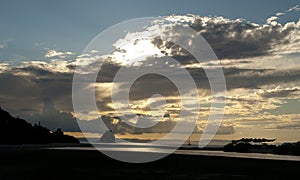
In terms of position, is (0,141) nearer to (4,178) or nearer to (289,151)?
(289,151)

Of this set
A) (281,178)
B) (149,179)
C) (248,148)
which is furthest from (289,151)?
(149,179)

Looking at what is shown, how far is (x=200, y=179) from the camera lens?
130 ft

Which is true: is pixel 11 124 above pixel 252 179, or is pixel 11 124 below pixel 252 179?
above

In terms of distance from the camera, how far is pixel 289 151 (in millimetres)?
153625

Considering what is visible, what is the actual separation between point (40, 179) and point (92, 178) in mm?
4758

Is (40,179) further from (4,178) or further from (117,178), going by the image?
(117,178)

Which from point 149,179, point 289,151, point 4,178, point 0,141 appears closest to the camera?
point 4,178

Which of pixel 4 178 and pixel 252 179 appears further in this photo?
pixel 252 179

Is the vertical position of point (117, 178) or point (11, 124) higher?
point (11, 124)

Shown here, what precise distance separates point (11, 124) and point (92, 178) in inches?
6653

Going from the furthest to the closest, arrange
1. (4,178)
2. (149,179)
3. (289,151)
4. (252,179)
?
(289,151)
(252,179)
(149,179)
(4,178)

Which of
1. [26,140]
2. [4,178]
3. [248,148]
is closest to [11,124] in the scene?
[26,140]

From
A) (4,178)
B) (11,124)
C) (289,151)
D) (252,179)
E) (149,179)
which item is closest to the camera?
(4,178)

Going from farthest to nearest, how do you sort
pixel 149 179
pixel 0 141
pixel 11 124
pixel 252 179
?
pixel 11 124 → pixel 0 141 → pixel 252 179 → pixel 149 179
